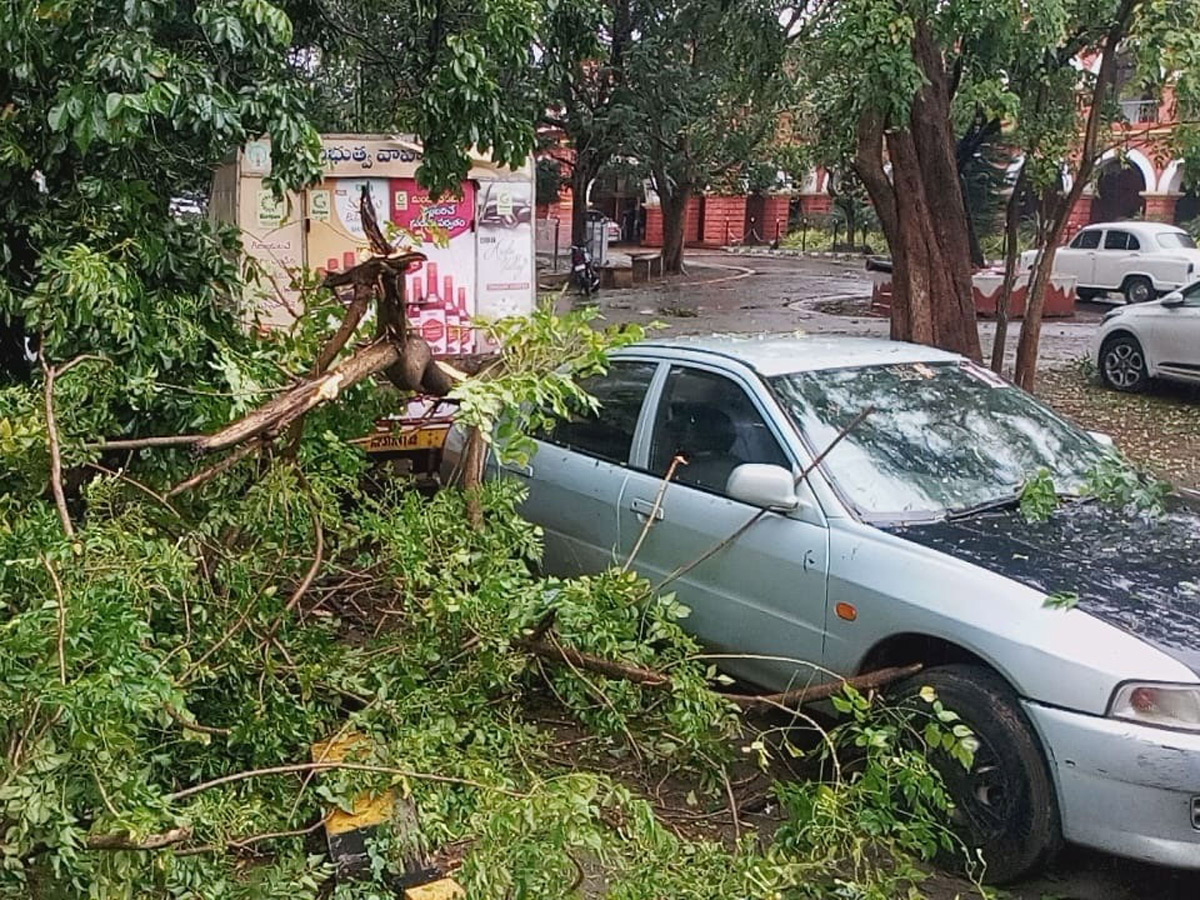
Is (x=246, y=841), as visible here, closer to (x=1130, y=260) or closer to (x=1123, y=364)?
(x=1123, y=364)

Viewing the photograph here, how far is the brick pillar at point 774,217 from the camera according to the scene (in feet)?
172

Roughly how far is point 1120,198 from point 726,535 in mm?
44158

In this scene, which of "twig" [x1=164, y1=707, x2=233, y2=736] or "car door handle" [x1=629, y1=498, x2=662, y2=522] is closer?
"twig" [x1=164, y1=707, x2=233, y2=736]

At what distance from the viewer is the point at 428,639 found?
3975 millimetres

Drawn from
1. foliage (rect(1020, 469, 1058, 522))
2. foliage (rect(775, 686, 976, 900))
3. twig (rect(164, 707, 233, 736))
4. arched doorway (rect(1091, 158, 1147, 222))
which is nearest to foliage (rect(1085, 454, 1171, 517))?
foliage (rect(1020, 469, 1058, 522))

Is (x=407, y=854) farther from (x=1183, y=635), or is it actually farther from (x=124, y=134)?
(x=124, y=134)

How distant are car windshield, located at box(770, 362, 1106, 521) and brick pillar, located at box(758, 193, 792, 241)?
48.4 meters

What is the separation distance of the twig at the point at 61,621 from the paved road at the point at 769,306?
11.9m

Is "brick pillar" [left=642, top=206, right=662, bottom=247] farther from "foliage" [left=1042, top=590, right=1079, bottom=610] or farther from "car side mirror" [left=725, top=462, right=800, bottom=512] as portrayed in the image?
"foliage" [left=1042, top=590, right=1079, bottom=610]

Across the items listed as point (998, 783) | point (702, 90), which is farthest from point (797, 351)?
point (702, 90)

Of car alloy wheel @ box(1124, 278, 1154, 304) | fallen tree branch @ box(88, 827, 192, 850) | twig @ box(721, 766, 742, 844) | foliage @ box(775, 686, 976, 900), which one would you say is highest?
car alloy wheel @ box(1124, 278, 1154, 304)

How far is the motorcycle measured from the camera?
25850 mm

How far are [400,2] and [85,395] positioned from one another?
558cm

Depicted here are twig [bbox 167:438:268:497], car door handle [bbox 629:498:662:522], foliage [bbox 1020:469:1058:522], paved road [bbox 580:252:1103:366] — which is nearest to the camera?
twig [bbox 167:438:268:497]
